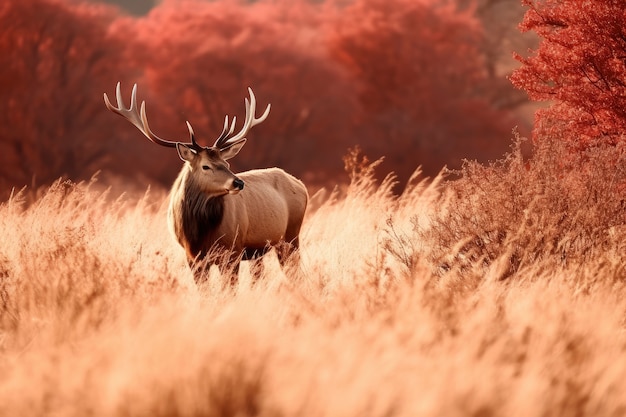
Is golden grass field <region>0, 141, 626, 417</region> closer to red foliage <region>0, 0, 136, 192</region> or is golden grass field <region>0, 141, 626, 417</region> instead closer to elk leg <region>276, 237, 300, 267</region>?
elk leg <region>276, 237, 300, 267</region>

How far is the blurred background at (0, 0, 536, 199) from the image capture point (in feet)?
72.5

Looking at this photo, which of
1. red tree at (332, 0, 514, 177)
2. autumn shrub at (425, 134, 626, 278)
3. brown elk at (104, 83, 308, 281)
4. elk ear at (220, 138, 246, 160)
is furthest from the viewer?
red tree at (332, 0, 514, 177)

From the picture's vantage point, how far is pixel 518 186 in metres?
6.33

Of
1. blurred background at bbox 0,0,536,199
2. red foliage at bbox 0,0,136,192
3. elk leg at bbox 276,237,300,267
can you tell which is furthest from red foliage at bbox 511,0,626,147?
red foliage at bbox 0,0,136,192

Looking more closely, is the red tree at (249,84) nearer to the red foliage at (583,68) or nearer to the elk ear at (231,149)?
the elk ear at (231,149)

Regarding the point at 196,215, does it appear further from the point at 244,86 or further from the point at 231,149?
the point at 244,86

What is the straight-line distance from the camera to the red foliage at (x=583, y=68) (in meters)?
7.34

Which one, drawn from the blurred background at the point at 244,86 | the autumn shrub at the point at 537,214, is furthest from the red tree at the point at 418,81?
the autumn shrub at the point at 537,214

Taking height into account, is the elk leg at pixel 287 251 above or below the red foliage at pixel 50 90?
above

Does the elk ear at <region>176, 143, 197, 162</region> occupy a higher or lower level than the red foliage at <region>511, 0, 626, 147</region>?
lower

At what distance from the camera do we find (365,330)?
13.8 ft

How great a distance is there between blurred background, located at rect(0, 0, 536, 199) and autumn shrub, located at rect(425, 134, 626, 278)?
1542 centimetres

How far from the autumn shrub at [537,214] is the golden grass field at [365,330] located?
0.05 feet

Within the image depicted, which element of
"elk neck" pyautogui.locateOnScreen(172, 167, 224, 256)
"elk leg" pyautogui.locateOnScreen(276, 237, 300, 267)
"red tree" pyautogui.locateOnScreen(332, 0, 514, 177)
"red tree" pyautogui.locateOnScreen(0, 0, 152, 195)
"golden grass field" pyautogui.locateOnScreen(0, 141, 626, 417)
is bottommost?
"red tree" pyautogui.locateOnScreen(0, 0, 152, 195)
